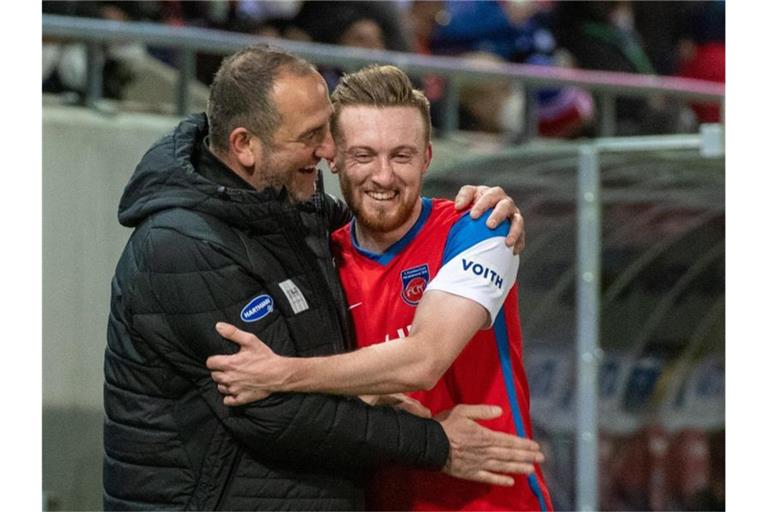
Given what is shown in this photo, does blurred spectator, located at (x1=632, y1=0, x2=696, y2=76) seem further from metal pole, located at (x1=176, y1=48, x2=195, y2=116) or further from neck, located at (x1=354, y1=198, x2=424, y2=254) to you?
neck, located at (x1=354, y1=198, x2=424, y2=254)

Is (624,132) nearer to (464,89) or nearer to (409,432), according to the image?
(464,89)

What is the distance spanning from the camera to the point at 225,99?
3.80 m

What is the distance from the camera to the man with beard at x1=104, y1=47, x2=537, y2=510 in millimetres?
3672

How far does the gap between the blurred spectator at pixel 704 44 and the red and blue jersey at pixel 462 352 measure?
7351 mm

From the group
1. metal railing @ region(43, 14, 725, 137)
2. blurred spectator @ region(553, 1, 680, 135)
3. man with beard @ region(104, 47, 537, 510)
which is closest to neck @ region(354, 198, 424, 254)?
man with beard @ region(104, 47, 537, 510)

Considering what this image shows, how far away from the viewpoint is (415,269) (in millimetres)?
4027

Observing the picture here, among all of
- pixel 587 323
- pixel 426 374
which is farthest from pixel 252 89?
pixel 587 323

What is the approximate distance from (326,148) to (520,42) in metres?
6.23

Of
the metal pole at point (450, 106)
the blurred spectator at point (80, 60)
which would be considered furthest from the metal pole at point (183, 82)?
the metal pole at point (450, 106)

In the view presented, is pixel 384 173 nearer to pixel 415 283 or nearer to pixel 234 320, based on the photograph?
pixel 415 283

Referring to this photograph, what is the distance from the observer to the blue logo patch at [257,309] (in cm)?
367

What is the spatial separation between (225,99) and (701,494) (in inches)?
218

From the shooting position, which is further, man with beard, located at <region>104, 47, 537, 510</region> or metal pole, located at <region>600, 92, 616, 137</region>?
metal pole, located at <region>600, 92, 616, 137</region>

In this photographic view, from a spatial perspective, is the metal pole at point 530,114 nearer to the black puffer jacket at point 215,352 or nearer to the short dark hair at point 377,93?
the short dark hair at point 377,93
